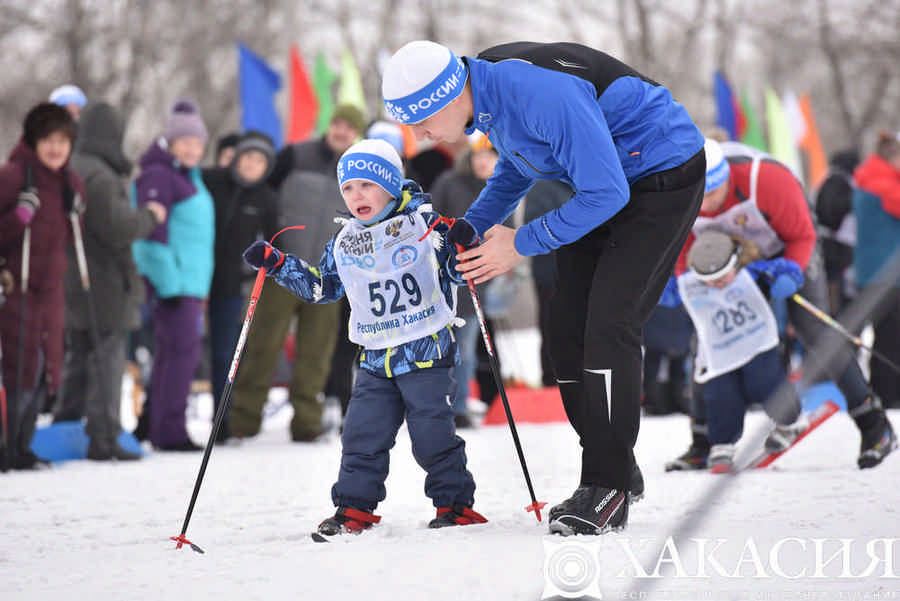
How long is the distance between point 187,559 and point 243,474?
7.33ft

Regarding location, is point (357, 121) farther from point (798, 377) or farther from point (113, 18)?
point (113, 18)

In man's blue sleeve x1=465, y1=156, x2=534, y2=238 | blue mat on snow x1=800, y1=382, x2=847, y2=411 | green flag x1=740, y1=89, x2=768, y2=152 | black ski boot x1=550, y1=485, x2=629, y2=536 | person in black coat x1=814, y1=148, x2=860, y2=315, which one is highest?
green flag x1=740, y1=89, x2=768, y2=152

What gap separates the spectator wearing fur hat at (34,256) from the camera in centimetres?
548

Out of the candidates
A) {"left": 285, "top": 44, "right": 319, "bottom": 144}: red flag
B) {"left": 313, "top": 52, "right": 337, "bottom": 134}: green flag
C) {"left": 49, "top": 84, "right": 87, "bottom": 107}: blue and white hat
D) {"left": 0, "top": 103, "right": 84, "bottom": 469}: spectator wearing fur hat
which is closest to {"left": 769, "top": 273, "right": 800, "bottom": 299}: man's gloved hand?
{"left": 0, "top": 103, "right": 84, "bottom": 469}: spectator wearing fur hat

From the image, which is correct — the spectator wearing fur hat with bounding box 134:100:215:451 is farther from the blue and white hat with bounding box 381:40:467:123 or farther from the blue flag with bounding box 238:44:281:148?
the blue flag with bounding box 238:44:281:148

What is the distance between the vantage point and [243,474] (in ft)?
17.2

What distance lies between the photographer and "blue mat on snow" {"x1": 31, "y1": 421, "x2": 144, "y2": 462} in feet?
19.3

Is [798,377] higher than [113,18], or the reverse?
[113,18]

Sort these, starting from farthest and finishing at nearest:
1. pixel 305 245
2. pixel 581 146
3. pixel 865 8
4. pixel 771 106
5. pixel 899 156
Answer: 1. pixel 865 8
2. pixel 771 106
3. pixel 899 156
4. pixel 305 245
5. pixel 581 146

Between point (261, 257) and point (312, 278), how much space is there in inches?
9.2

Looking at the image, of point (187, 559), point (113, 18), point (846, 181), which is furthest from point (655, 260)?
point (113, 18)

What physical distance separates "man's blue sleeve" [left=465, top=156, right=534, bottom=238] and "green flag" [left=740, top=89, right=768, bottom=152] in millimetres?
12944

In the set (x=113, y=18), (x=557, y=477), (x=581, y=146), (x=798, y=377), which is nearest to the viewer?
(x=581, y=146)

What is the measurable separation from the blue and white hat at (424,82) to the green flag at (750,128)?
13.5 metres
